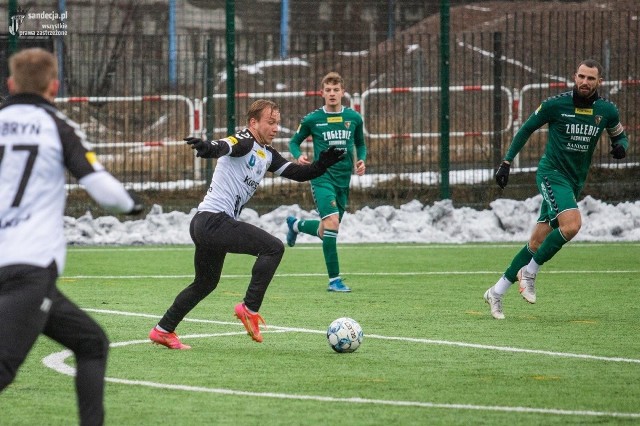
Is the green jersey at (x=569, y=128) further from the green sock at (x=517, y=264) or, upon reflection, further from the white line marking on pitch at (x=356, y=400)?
the white line marking on pitch at (x=356, y=400)

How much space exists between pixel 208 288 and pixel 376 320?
2072 mm

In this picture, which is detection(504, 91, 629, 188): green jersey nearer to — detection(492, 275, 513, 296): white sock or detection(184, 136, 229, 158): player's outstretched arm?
detection(492, 275, 513, 296): white sock

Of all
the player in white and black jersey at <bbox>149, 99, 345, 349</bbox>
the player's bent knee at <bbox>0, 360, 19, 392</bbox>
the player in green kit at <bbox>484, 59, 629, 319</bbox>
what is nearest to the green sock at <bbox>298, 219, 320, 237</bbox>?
Result: the player in green kit at <bbox>484, 59, 629, 319</bbox>

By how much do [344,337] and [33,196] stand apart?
399 cm

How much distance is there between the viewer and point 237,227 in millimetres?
9844

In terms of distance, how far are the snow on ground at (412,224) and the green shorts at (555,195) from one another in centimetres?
707

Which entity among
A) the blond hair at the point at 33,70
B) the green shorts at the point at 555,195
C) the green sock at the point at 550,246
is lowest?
the green sock at the point at 550,246

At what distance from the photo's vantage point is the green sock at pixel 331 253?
13680 mm

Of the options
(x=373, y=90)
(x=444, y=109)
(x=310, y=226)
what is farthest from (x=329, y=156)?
(x=373, y=90)

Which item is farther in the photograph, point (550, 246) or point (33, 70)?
point (550, 246)

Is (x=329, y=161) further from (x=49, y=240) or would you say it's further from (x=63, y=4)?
(x=63, y=4)

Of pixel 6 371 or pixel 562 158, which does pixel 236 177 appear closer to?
pixel 562 158

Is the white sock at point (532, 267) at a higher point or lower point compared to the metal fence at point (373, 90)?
lower

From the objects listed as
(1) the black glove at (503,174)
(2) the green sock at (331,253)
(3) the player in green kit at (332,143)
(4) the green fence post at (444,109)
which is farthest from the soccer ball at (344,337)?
(4) the green fence post at (444,109)
